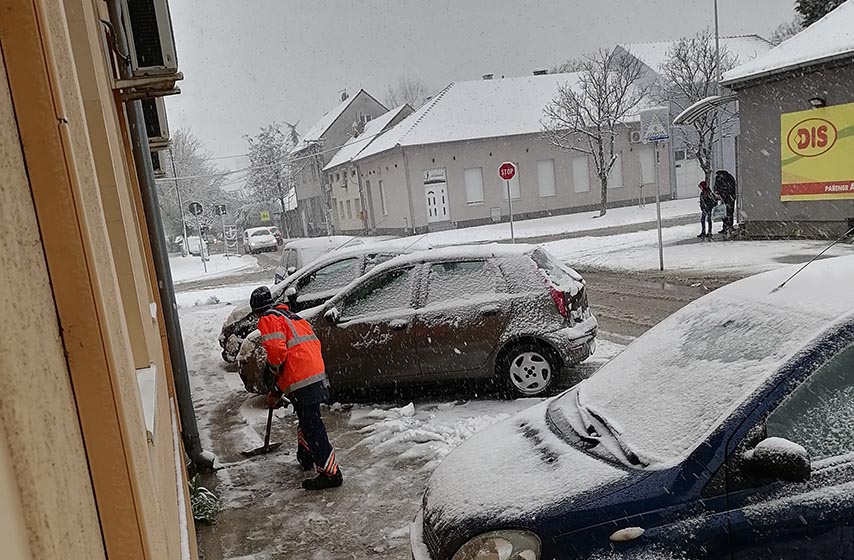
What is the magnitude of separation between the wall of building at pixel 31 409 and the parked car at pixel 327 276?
8.11 meters

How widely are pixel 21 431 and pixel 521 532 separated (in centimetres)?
222

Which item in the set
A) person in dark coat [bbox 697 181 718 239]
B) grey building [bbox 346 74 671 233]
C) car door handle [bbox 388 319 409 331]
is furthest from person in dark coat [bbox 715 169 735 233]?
grey building [bbox 346 74 671 233]

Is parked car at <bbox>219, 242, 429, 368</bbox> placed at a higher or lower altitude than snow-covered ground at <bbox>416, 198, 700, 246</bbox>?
higher

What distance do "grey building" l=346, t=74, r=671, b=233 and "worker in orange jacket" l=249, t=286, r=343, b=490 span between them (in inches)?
1168

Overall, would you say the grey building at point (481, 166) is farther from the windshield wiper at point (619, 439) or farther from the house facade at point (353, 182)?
the windshield wiper at point (619, 439)

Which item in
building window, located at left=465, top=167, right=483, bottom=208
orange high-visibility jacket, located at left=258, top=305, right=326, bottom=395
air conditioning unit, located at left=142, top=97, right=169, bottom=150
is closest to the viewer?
orange high-visibility jacket, located at left=258, top=305, right=326, bottom=395

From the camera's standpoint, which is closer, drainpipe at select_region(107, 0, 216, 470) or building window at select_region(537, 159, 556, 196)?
drainpipe at select_region(107, 0, 216, 470)

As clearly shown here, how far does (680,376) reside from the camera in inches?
Result: 130

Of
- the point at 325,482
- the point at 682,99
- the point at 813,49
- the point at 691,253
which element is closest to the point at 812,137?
the point at 813,49

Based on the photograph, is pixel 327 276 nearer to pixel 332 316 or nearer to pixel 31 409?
pixel 332 316

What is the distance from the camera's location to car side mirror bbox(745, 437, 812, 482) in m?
2.51

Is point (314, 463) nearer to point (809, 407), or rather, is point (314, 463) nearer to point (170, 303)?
point (170, 303)

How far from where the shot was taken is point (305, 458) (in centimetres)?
595

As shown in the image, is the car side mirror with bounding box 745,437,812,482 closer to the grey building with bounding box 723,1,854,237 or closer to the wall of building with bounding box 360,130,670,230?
the grey building with bounding box 723,1,854,237
